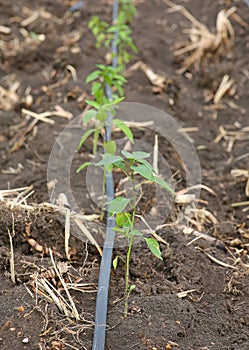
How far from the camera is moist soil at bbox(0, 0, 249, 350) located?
6.34 ft

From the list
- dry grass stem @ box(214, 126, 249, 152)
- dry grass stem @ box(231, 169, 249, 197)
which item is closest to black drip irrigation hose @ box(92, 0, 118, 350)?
dry grass stem @ box(231, 169, 249, 197)

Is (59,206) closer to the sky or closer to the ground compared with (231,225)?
closer to the sky

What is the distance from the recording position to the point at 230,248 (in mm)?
2414

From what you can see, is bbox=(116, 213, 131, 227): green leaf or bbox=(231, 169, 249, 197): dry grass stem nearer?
bbox=(116, 213, 131, 227): green leaf

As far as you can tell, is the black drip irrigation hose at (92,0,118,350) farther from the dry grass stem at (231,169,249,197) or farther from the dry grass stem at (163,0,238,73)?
the dry grass stem at (163,0,238,73)

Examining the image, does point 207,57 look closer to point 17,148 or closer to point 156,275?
point 17,148

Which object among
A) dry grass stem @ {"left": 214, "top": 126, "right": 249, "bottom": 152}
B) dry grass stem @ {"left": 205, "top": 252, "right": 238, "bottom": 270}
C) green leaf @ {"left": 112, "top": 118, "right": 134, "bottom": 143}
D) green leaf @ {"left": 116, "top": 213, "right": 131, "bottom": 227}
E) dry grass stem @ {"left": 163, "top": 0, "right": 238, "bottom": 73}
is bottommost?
dry grass stem @ {"left": 214, "top": 126, "right": 249, "bottom": 152}

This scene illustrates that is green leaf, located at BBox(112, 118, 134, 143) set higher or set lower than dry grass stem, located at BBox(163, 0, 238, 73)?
higher

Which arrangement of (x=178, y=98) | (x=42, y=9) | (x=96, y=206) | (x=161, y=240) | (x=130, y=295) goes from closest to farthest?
(x=130, y=295) < (x=161, y=240) < (x=96, y=206) < (x=178, y=98) < (x=42, y=9)

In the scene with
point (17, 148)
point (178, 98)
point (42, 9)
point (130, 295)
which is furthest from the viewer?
point (42, 9)

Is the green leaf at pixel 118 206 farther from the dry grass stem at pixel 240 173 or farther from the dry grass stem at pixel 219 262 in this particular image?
the dry grass stem at pixel 240 173

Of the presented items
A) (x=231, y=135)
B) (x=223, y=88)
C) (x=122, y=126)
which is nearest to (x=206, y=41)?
(x=223, y=88)

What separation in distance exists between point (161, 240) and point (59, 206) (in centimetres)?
46

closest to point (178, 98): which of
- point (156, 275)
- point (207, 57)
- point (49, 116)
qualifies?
point (207, 57)
